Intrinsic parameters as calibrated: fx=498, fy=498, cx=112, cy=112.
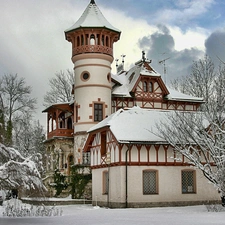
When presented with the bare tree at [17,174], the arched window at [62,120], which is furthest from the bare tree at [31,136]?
the bare tree at [17,174]

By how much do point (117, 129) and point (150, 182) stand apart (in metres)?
3.73

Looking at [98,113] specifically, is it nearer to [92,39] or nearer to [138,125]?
[92,39]

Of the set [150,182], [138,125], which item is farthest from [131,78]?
[150,182]

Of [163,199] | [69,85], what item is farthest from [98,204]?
[69,85]

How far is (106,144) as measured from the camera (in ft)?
104

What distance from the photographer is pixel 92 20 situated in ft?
132

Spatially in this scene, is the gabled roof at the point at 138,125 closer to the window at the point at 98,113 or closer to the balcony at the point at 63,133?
the window at the point at 98,113

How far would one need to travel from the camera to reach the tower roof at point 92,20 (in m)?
39.6

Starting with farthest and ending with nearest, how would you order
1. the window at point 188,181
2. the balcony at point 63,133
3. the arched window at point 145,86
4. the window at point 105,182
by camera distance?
the balcony at point 63,133 < the arched window at point 145,86 < the window at point 105,182 < the window at point 188,181

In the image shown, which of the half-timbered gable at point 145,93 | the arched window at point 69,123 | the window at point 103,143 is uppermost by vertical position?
the half-timbered gable at point 145,93

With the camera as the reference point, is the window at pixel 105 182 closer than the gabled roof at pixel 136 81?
Yes

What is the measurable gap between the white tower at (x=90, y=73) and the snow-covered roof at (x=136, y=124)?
7141 millimetres

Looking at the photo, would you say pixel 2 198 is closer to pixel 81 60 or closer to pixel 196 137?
pixel 196 137

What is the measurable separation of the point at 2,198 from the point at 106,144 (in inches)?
345
